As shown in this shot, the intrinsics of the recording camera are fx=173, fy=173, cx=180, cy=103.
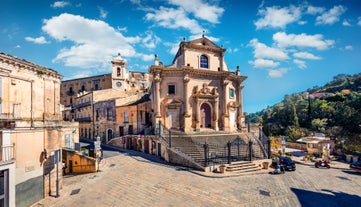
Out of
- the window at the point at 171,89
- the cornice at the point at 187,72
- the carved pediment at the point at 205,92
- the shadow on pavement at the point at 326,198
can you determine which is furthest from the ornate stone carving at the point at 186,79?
the shadow on pavement at the point at 326,198

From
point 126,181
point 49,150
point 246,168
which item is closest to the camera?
point 49,150

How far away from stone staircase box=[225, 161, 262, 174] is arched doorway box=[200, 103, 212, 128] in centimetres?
922

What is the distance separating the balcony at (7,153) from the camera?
8141 mm

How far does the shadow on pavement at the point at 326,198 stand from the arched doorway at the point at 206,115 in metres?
13.7

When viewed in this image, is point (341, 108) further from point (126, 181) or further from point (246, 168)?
point (126, 181)

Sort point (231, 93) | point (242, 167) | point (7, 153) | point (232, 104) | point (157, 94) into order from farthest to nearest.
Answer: point (231, 93) < point (232, 104) < point (157, 94) < point (242, 167) < point (7, 153)

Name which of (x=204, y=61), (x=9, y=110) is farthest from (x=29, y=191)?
(x=204, y=61)

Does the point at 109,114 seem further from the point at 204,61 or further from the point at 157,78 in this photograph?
the point at 204,61

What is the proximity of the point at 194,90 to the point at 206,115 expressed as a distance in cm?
408

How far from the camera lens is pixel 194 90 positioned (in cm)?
2330

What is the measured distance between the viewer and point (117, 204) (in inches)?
369

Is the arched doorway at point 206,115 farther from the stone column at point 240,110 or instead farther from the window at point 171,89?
the stone column at point 240,110

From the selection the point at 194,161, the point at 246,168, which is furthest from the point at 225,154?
the point at 194,161

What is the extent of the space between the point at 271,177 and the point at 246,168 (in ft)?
6.64
